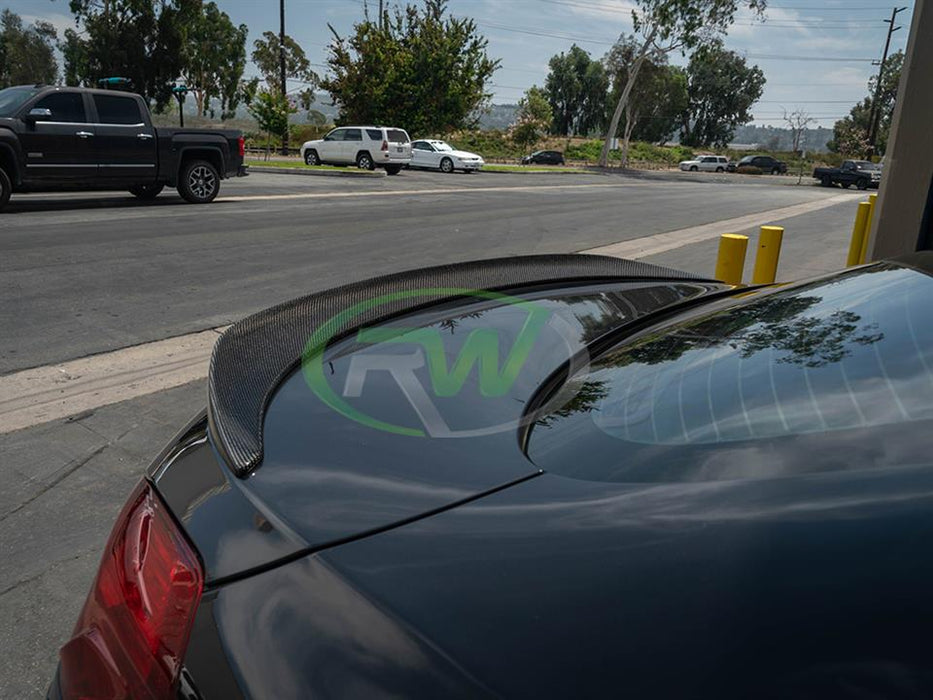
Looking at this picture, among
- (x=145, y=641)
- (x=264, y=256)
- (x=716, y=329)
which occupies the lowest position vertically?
(x=264, y=256)

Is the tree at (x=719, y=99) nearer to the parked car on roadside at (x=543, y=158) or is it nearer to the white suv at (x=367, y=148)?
the parked car on roadside at (x=543, y=158)

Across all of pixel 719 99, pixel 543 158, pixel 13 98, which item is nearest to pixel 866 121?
pixel 719 99

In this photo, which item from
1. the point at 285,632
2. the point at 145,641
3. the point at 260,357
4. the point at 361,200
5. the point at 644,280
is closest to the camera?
the point at 285,632

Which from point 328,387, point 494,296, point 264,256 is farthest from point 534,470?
point 264,256

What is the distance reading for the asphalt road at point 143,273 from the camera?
2723 mm

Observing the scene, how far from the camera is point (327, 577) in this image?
1.00m

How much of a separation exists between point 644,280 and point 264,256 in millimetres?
7070

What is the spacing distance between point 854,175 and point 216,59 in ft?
190

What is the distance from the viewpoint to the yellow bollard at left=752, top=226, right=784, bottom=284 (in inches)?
241

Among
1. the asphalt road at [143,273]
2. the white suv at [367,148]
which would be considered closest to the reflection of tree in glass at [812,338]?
the asphalt road at [143,273]

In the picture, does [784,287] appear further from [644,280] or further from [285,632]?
[285,632]

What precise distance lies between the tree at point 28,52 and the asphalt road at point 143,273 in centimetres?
7429

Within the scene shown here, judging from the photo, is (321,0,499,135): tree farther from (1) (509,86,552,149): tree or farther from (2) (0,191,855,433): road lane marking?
(2) (0,191,855,433): road lane marking

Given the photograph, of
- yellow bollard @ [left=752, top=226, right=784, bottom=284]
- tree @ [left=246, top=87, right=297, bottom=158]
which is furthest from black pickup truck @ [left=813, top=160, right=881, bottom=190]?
yellow bollard @ [left=752, top=226, right=784, bottom=284]
